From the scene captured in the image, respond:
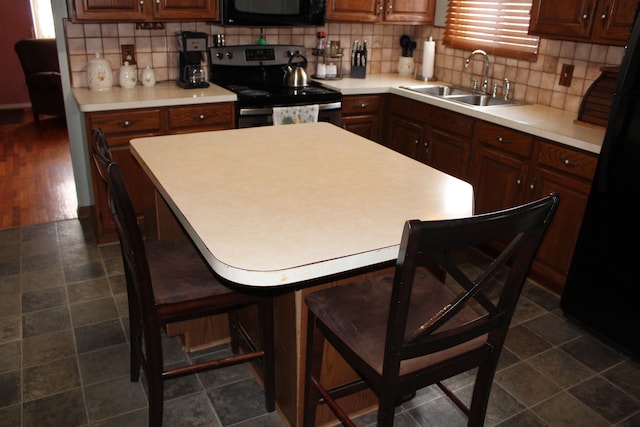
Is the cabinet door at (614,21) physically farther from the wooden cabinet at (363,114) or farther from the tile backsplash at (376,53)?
the wooden cabinet at (363,114)

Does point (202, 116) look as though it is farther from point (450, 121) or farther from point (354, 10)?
point (450, 121)

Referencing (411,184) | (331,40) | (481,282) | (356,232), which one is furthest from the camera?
(331,40)

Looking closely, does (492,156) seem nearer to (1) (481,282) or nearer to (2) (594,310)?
(2) (594,310)

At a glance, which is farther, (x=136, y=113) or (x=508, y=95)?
(x=508, y=95)

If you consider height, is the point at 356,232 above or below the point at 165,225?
above

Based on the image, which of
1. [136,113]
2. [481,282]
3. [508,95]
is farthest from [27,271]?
[508,95]

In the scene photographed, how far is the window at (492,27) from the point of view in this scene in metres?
3.46

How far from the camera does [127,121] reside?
3.12 meters

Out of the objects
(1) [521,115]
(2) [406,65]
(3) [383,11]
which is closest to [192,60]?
(3) [383,11]

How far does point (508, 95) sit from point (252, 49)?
1.79m

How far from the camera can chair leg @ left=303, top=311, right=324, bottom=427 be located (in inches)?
63.8

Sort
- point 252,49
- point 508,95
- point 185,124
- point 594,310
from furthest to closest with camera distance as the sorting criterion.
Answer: point 252,49
point 508,95
point 185,124
point 594,310

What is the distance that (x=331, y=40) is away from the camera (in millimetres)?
4223

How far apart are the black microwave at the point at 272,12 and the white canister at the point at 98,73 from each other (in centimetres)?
78
